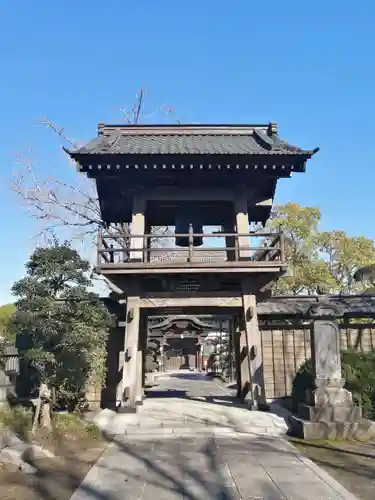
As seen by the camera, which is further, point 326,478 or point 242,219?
point 242,219

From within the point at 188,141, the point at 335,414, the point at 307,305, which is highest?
the point at 188,141

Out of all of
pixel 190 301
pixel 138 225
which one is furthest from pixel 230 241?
pixel 138 225

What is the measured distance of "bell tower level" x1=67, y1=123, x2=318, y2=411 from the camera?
1204 cm

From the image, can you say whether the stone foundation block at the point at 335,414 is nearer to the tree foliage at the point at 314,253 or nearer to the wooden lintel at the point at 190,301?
the wooden lintel at the point at 190,301

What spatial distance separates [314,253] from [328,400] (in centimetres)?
2509

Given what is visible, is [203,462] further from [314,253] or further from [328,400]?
[314,253]

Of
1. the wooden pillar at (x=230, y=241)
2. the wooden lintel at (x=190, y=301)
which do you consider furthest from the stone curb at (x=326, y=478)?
the wooden pillar at (x=230, y=241)

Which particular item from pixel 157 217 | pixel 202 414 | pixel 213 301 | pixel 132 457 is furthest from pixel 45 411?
pixel 157 217

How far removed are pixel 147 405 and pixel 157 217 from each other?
664cm

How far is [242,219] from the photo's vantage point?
43.4 ft

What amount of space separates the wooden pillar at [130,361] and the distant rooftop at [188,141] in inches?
177

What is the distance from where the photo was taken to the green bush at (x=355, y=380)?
10289 mm

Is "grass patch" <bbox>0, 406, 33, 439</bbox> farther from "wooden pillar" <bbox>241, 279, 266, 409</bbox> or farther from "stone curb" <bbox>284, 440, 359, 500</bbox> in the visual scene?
"wooden pillar" <bbox>241, 279, 266, 409</bbox>

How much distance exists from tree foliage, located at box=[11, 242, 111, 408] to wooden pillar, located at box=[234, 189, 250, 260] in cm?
490
